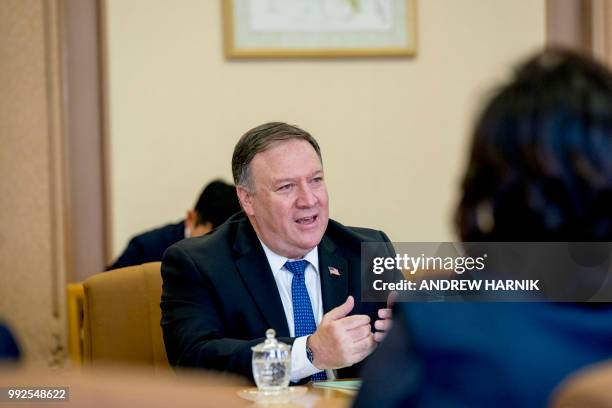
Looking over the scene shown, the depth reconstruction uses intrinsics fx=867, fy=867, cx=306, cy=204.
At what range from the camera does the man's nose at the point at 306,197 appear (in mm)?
2637

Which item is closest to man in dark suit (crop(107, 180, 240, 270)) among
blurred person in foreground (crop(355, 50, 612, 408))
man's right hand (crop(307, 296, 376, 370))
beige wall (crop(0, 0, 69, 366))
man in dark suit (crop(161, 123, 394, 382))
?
beige wall (crop(0, 0, 69, 366))

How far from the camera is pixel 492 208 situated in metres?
1.01

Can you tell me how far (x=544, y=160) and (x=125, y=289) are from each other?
195 cm

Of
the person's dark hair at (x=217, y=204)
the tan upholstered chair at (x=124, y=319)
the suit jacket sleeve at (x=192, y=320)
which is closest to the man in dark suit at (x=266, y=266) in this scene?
the suit jacket sleeve at (x=192, y=320)

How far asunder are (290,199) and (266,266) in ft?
0.74

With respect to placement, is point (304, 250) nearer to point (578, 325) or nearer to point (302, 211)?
point (302, 211)

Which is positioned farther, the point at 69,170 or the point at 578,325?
the point at 69,170

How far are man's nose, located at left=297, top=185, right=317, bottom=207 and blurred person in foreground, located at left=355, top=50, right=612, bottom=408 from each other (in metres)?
1.61

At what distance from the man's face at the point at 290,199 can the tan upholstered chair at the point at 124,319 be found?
0.41 metres

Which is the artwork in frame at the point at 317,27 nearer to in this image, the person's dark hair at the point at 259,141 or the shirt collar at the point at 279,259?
the person's dark hair at the point at 259,141

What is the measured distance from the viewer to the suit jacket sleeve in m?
2.30

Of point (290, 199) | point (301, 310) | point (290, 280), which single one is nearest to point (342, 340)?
point (301, 310)

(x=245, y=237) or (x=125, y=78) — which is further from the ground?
(x=125, y=78)

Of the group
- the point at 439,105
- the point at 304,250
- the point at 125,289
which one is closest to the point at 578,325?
the point at 304,250
